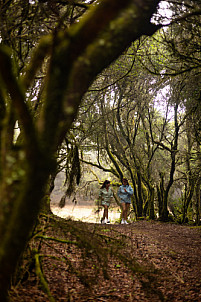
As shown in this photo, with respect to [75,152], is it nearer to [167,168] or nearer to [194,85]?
[194,85]

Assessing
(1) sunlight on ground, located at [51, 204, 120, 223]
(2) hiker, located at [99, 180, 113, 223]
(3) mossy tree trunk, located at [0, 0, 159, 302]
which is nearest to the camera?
(3) mossy tree trunk, located at [0, 0, 159, 302]

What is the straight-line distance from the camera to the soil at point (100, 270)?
2.37 metres

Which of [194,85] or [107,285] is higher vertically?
[194,85]

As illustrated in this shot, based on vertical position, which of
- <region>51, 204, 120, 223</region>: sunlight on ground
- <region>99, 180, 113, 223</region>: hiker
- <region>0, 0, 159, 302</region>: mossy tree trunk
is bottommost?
<region>51, 204, 120, 223</region>: sunlight on ground

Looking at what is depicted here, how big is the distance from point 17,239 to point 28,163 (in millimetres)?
466

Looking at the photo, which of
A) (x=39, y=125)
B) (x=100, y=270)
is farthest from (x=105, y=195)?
(x=39, y=125)

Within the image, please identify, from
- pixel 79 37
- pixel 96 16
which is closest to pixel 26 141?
pixel 79 37

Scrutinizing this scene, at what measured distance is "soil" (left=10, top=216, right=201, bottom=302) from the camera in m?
2.37

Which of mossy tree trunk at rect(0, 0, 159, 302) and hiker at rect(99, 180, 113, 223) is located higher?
mossy tree trunk at rect(0, 0, 159, 302)

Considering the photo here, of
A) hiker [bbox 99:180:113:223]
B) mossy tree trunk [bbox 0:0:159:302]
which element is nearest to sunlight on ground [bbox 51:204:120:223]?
hiker [bbox 99:180:113:223]

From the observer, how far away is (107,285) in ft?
11.4

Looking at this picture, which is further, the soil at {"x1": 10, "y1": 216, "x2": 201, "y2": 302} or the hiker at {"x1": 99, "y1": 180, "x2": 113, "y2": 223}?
the hiker at {"x1": 99, "y1": 180, "x2": 113, "y2": 223}

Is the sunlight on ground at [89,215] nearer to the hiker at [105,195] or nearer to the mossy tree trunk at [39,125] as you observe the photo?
the hiker at [105,195]

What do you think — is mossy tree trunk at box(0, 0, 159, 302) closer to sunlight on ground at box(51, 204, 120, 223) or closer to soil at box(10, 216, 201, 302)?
soil at box(10, 216, 201, 302)
